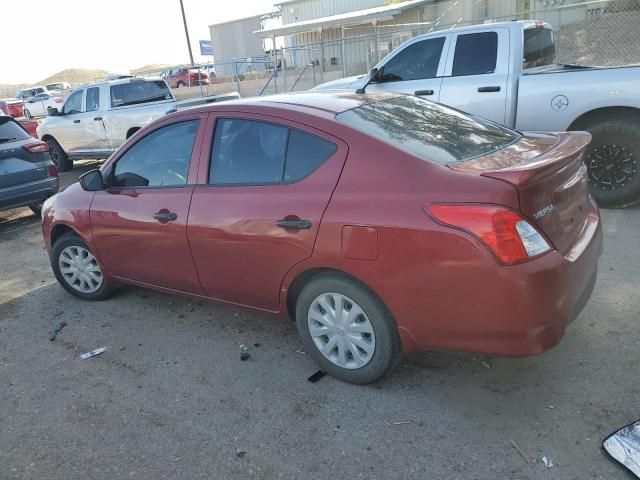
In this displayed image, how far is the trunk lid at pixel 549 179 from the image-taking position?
252cm

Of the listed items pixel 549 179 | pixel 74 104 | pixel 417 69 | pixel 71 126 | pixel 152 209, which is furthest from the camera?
pixel 74 104

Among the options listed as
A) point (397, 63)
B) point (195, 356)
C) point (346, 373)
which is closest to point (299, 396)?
point (346, 373)

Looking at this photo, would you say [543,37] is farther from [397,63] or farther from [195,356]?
[195,356]

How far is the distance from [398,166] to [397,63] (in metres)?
4.89

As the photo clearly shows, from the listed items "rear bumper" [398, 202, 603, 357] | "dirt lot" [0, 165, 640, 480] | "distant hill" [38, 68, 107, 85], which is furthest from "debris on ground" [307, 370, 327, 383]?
"distant hill" [38, 68, 107, 85]

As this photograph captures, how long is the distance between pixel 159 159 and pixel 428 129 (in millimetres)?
1960

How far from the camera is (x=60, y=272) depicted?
15.5 ft

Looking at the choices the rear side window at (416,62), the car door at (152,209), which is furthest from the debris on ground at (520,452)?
the rear side window at (416,62)

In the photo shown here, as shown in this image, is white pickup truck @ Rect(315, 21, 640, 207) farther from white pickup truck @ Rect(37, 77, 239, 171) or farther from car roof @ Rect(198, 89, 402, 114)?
white pickup truck @ Rect(37, 77, 239, 171)

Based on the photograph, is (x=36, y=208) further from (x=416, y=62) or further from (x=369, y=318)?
(x=369, y=318)

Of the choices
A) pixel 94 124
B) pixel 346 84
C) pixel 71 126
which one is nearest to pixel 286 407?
pixel 346 84

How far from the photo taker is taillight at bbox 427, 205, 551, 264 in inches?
95.7

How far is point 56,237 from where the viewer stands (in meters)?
4.74

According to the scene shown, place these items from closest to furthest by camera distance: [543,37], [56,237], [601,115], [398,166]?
[398,166] → [56,237] → [601,115] → [543,37]
